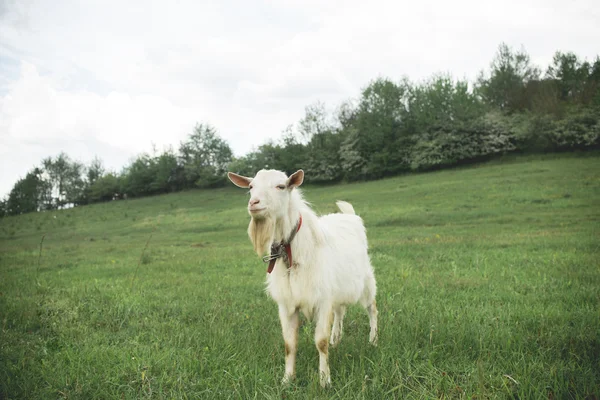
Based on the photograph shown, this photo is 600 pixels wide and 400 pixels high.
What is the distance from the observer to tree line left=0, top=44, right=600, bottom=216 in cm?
3800

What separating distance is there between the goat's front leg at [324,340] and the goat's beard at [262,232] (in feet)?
2.93

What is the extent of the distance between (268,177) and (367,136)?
46996 mm

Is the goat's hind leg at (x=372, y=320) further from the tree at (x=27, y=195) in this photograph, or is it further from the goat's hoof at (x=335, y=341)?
the tree at (x=27, y=195)

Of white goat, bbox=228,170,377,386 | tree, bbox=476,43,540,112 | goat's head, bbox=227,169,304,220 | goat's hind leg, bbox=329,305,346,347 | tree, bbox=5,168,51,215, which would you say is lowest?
goat's hind leg, bbox=329,305,346,347

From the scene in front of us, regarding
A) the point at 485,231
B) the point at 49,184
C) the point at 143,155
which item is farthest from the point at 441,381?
the point at 49,184

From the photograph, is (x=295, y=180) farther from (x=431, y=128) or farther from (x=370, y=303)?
(x=431, y=128)

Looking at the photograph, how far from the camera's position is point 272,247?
369 centimetres

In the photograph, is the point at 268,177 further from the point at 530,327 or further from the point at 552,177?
the point at 552,177

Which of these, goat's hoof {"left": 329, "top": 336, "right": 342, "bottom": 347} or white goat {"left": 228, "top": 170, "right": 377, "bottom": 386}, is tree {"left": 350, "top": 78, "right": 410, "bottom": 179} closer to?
goat's hoof {"left": 329, "top": 336, "right": 342, "bottom": 347}

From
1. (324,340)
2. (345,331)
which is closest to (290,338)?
(324,340)

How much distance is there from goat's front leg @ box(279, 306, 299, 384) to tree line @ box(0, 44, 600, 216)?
41.1m

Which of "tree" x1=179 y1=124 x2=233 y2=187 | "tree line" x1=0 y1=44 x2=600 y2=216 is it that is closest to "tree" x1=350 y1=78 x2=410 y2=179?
"tree line" x1=0 y1=44 x2=600 y2=216

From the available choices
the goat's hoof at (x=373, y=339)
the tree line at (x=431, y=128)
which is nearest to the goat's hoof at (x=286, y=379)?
the goat's hoof at (x=373, y=339)

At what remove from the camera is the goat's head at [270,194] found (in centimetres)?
336
